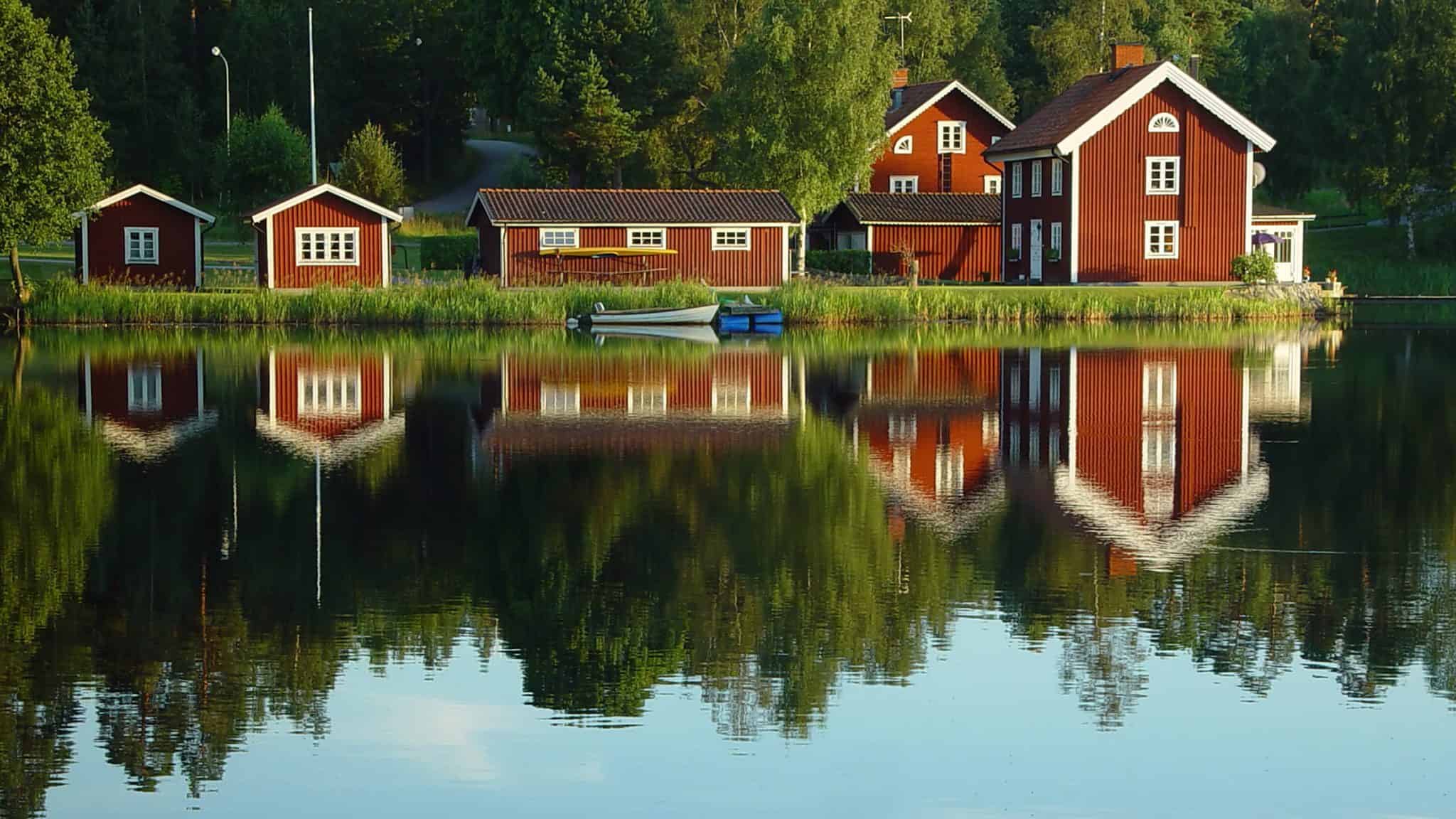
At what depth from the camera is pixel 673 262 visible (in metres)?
56.5

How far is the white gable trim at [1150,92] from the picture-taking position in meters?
56.0

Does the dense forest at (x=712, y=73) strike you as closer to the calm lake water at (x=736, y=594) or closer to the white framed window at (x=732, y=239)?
the white framed window at (x=732, y=239)

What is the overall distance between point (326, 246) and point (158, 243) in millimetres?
4535

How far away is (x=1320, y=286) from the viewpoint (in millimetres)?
56812

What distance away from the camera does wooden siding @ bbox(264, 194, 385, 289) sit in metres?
53.3

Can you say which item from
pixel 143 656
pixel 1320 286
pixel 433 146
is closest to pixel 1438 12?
pixel 1320 286

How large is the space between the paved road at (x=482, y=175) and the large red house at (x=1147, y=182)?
94.6 feet

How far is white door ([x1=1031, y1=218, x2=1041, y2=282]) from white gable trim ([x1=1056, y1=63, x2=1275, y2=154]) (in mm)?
3473

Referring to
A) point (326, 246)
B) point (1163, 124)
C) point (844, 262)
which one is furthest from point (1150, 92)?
point (326, 246)

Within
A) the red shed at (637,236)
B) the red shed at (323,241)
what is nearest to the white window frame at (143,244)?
the red shed at (323,241)

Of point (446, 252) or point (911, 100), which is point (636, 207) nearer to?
point (446, 252)

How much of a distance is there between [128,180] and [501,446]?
206 feet

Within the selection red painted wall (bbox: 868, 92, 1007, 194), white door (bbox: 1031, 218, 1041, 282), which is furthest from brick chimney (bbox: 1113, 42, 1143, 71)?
red painted wall (bbox: 868, 92, 1007, 194)

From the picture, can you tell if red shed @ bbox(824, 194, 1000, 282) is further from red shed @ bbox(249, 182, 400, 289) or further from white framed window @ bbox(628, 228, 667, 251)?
red shed @ bbox(249, 182, 400, 289)
